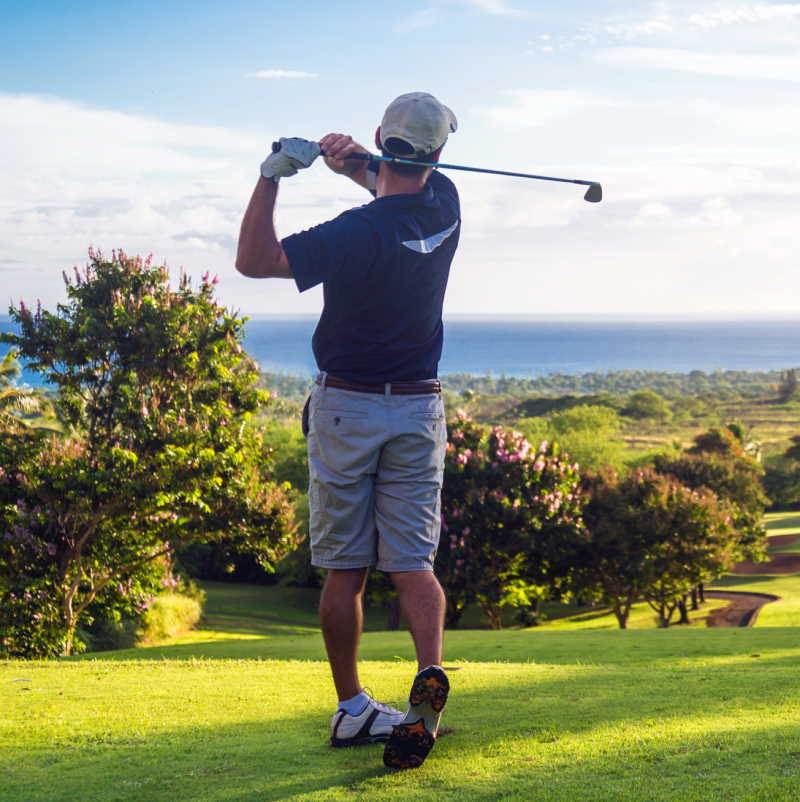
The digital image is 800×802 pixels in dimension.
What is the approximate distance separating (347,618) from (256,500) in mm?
17136

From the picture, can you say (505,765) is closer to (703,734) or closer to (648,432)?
(703,734)

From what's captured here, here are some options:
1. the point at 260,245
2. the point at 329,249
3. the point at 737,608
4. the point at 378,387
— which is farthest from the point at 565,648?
the point at 737,608

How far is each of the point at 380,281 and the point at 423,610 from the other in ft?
4.88

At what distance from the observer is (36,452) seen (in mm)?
17953

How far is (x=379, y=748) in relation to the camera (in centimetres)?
438

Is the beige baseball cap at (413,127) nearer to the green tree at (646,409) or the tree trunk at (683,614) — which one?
the tree trunk at (683,614)

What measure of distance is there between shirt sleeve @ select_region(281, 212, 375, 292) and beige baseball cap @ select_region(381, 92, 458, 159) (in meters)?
0.48

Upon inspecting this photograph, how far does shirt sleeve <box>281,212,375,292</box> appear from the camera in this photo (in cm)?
409

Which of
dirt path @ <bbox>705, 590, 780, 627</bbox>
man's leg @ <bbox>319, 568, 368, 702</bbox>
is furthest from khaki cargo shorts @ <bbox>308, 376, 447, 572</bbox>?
dirt path @ <bbox>705, 590, 780, 627</bbox>

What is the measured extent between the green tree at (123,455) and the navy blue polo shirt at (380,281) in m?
13.6

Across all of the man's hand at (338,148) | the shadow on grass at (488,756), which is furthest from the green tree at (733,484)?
the man's hand at (338,148)

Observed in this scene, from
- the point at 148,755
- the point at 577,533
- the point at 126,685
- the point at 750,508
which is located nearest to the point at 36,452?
the point at 126,685

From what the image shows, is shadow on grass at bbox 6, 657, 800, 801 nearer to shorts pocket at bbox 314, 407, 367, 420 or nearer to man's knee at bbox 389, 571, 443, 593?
man's knee at bbox 389, 571, 443, 593

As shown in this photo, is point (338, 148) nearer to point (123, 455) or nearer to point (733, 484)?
point (123, 455)
